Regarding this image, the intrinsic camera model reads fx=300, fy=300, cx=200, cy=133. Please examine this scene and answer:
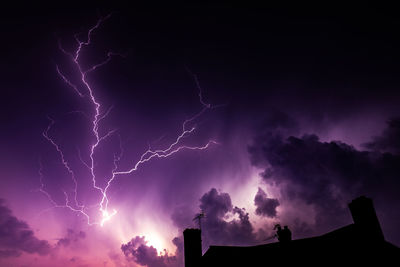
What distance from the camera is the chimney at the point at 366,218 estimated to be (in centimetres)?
1255

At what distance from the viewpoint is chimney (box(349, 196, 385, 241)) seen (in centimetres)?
1255

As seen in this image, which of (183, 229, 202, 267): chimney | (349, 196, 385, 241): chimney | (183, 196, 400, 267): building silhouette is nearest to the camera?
(183, 196, 400, 267): building silhouette

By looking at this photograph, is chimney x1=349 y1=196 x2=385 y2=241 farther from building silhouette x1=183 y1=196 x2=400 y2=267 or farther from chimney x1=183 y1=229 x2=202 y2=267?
chimney x1=183 y1=229 x2=202 y2=267

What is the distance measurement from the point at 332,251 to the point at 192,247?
7535mm

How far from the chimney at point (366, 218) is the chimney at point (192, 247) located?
831 centimetres

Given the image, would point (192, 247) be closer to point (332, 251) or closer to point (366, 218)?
point (332, 251)

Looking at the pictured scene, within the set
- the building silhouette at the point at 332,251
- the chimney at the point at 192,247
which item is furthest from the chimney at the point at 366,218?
the chimney at the point at 192,247

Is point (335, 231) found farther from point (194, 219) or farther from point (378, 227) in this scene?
point (194, 219)

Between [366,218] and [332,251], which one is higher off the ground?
[366,218]

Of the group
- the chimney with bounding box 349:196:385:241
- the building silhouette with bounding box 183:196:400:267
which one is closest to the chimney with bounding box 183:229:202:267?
the building silhouette with bounding box 183:196:400:267

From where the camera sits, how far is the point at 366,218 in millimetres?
12953

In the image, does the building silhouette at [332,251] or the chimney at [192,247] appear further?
the chimney at [192,247]

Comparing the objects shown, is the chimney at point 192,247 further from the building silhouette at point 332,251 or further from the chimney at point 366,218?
the chimney at point 366,218

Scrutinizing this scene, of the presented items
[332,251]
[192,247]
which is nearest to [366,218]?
[332,251]
